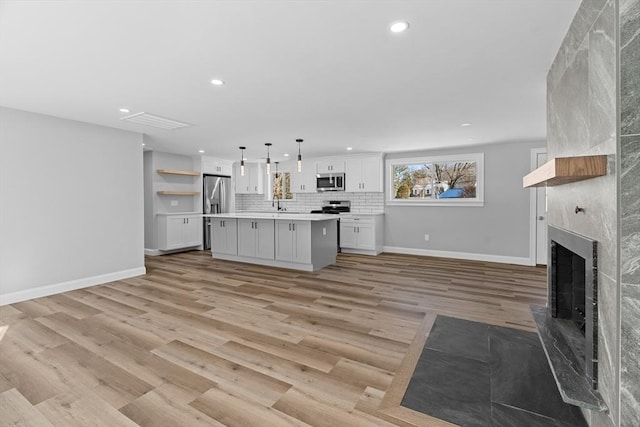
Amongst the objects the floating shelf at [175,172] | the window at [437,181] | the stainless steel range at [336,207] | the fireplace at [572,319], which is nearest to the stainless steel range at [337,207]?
the stainless steel range at [336,207]

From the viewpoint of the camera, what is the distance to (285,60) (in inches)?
98.4

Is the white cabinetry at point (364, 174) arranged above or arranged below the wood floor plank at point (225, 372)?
above

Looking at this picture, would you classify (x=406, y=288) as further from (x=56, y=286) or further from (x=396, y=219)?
(x=56, y=286)

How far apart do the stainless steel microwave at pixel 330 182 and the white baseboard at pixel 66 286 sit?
4.21 m

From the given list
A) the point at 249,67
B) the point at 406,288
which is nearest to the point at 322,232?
the point at 406,288

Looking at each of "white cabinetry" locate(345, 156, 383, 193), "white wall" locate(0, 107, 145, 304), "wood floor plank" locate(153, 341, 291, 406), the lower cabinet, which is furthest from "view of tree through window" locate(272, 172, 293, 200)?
"wood floor plank" locate(153, 341, 291, 406)

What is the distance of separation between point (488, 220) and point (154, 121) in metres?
6.13

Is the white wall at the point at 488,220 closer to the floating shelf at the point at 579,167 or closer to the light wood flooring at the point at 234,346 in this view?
the light wood flooring at the point at 234,346

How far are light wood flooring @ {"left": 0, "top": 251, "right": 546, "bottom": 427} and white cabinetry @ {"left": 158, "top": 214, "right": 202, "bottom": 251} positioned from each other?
2172 mm

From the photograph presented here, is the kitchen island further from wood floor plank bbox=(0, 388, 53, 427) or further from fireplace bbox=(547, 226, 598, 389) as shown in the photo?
wood floor plank bbox=(0, 388, 53, 427)

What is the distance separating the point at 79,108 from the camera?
3.75 metres

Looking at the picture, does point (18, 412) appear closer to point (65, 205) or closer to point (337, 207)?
point (65, 205)

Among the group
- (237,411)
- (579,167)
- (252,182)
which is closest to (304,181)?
(252,182)

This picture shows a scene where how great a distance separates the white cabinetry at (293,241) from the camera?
17.4ft
